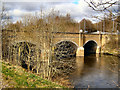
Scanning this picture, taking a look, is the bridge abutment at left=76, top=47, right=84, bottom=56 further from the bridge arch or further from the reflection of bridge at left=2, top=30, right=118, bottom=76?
the bridge arch

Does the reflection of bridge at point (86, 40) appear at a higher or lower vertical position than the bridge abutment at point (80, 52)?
higher

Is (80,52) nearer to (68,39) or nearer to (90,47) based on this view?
(68,39)

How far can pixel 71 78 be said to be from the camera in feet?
52.3

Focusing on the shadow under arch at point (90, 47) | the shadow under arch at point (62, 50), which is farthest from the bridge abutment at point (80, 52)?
the shadow under arch at point (90, 47)

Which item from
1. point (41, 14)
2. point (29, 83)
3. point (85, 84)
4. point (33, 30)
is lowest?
point (85, 84)

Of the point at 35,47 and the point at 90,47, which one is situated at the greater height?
the point at 35,47

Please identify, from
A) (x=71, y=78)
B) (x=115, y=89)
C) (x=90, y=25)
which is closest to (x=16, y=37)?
(x=71, y=78)

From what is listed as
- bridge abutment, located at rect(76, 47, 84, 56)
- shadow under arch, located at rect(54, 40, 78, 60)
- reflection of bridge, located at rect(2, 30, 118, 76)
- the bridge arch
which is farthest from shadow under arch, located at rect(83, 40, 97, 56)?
shadow under arch, located at rect(54, 40, 78, 60)

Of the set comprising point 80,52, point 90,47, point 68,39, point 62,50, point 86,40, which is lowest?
point 80,52

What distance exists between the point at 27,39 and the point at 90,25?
145ft

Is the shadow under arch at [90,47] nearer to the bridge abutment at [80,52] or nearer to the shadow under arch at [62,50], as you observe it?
the bridge abutment at [80,52]

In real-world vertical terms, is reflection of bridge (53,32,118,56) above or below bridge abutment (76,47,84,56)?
above

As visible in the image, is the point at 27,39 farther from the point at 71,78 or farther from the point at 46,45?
the point at 71,78

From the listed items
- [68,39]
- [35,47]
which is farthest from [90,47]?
[35,47]
